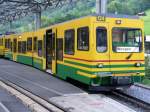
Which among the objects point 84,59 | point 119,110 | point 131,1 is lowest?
point 119,110

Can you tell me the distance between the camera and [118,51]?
17.0m

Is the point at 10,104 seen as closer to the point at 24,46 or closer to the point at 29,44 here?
the point at 29,44

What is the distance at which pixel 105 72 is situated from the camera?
54.5 ft

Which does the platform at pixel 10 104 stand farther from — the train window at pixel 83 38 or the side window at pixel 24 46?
the side window at pixel 24 46

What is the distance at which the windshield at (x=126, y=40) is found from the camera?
17.1m

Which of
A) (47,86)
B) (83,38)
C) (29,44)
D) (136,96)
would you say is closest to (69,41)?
(47,86)

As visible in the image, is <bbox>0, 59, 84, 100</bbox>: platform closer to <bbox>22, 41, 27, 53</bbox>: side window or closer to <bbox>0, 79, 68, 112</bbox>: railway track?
<bbox>0, 79, 68, 112</bbox>: railway track

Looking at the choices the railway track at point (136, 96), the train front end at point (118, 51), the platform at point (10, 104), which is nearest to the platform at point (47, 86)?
the platform at point (10, 104)

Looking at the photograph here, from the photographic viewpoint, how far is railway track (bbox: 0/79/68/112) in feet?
44.2

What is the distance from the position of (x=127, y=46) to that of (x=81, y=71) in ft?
6.74

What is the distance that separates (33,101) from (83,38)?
364cm

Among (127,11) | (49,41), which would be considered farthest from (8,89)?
(127,11)

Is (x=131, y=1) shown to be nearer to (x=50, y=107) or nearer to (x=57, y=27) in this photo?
(x=57, y=27)

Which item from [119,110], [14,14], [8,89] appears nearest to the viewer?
[119,110]
